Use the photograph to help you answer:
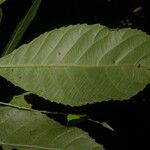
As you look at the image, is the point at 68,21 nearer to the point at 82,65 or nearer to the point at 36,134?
the point at 82,65

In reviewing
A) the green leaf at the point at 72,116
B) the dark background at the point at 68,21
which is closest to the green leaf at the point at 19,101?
the dark background at the point at 68,21

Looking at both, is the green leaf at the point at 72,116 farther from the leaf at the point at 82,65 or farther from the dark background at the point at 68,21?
the leaf at the point at 82,65

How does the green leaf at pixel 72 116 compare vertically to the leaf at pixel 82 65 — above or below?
below

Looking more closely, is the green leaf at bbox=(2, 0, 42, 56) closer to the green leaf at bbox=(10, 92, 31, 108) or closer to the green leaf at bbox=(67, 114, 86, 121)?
the green leaf at bbox=(10, 92, 31, 108)

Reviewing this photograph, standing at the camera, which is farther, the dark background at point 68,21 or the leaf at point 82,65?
the dark background at point 68,21

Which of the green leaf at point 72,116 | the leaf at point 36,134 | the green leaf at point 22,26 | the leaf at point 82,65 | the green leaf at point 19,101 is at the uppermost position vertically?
the green leaf at point 22,26
